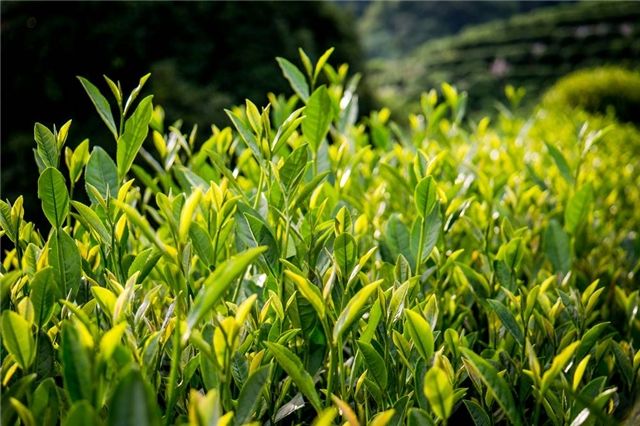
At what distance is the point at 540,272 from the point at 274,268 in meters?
0.84

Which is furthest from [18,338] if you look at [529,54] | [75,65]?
[529,54]

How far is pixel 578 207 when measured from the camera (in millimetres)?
1637

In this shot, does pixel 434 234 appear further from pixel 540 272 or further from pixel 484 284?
pixel 540 272

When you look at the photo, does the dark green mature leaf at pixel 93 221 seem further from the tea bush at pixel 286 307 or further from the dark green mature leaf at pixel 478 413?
the dark green mature leaf at pixel 478 413

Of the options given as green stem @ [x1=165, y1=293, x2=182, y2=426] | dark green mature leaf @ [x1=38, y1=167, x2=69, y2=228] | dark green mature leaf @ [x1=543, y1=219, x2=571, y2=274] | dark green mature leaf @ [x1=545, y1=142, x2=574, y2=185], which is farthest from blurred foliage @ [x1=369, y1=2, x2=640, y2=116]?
green stem @ [x1=165, y1=293, x2=182, y2=426]

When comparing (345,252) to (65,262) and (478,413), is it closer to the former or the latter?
(478,413)

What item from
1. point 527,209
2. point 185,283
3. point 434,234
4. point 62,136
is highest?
point 62,136

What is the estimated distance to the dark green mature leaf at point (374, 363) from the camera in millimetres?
962

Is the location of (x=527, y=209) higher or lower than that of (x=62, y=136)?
lower

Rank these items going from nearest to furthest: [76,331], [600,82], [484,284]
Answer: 1. [76,331]
2. [484,284]
3. [600,82]

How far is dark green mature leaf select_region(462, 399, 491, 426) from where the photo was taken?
1.04 m

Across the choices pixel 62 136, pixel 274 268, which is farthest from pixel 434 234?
pixel 62 136

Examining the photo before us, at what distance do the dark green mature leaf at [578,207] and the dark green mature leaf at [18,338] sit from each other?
4.59 ft

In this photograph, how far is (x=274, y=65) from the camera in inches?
261
